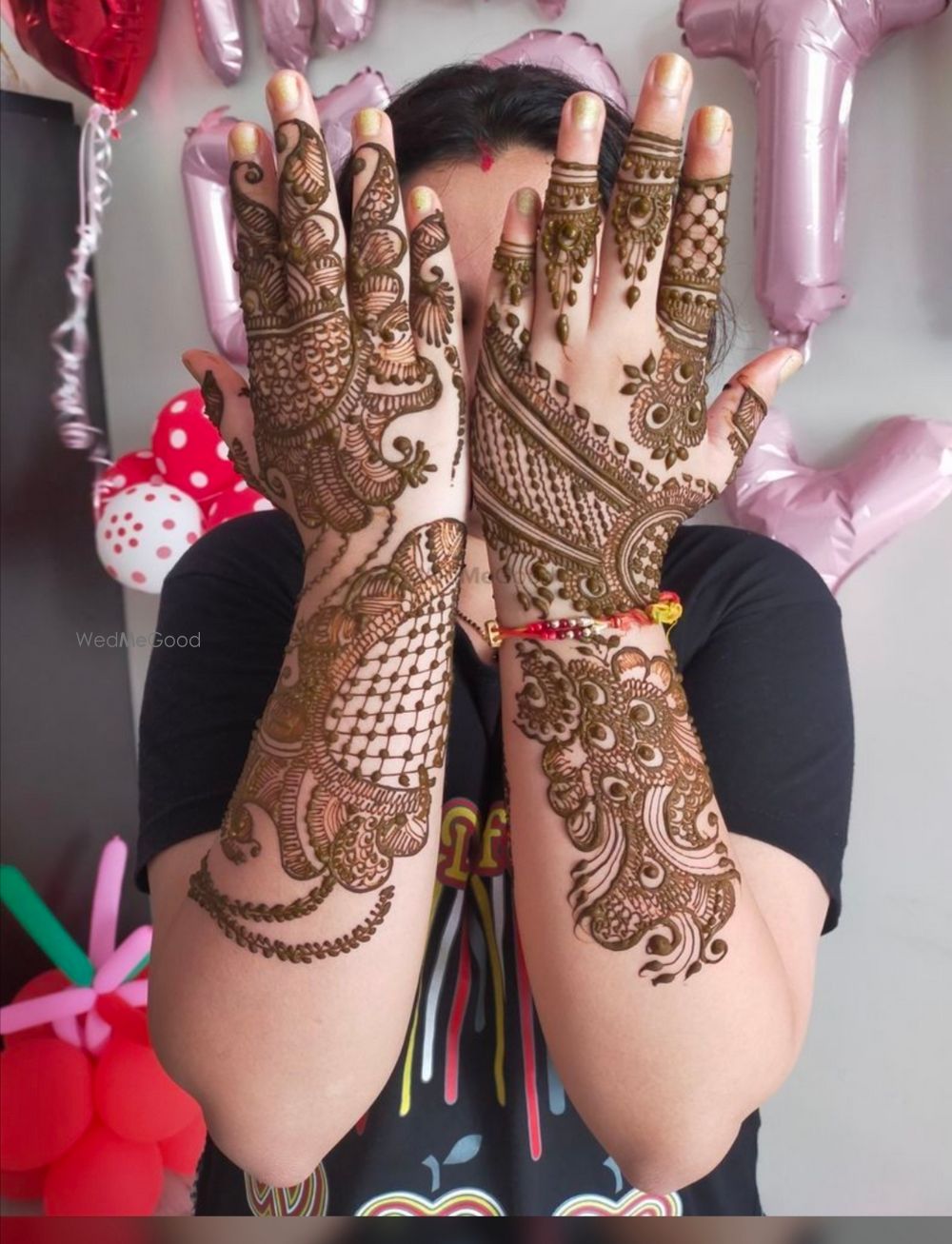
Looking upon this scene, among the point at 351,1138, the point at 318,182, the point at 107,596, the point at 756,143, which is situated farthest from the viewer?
the point at 107,596

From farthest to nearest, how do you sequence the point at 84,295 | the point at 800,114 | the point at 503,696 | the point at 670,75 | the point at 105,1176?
1. the point at 84,295
2. the point at 105,1176
3. the point at 800,114
4. the point at 503,696
5. the point at 670,75

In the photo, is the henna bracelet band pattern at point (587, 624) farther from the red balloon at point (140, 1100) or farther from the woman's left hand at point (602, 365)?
the red balloon at point (140, 1100)

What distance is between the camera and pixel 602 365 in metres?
0.58

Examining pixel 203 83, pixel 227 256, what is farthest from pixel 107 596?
pixel 203 83

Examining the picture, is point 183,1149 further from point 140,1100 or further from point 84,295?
point 84,295

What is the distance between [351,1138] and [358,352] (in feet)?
1.63

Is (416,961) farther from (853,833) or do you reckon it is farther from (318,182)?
(853,833)

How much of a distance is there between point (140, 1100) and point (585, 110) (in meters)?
1.47

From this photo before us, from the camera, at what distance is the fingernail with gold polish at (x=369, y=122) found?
1.90 ft

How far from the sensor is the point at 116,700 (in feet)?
6.54

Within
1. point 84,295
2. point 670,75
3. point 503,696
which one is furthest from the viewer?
point 84,295

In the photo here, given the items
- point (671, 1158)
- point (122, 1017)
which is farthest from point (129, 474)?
point (671, 1158)

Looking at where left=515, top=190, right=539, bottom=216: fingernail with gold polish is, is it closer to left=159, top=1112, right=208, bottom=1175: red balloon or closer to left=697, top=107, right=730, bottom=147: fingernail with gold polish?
left=697, top=107, right=730, bottom=147: fingernail with gold polish

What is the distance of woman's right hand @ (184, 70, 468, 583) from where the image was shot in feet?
1.84
